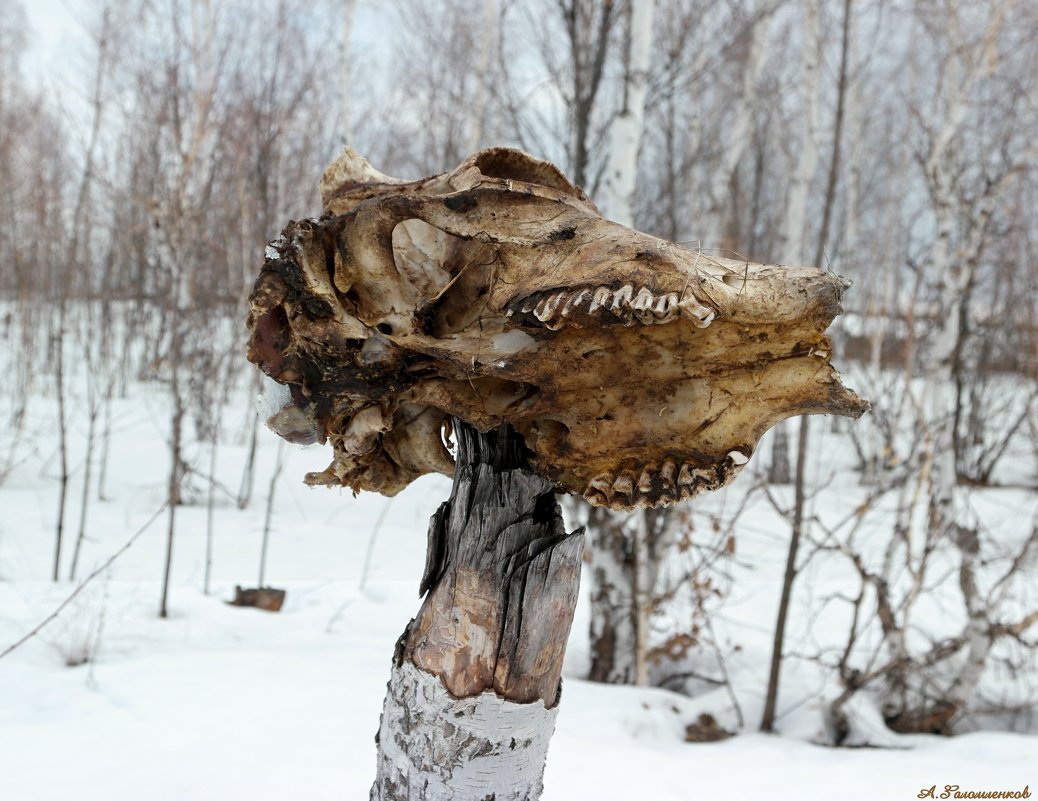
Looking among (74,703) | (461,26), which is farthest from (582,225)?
(461,26)

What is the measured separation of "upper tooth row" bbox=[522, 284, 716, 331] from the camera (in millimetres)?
978

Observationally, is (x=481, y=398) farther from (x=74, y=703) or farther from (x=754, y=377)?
(x=74, y=703)

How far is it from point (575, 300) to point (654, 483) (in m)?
0.37

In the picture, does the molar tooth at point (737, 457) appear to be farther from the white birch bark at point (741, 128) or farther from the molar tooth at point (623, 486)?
the white birch bark at point (741, 128)

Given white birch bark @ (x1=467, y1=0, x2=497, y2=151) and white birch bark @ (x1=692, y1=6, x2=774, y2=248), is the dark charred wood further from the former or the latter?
white birch bark @ (x1=467, y1=0, x2=497, y2=151)

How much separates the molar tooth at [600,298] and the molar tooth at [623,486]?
1.14 feet

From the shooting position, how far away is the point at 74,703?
9.21 feet

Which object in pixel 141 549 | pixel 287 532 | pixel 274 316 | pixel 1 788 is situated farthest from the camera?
pixel 287 532

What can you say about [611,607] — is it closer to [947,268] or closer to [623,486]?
[623,486]

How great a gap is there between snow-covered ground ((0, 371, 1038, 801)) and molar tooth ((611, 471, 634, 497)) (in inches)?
60.9

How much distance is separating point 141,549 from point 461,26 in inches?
322

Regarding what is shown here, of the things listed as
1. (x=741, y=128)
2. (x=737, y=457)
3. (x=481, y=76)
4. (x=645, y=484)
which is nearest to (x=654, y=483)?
(x=645, y=484)

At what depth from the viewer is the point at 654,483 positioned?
1236 millimetres

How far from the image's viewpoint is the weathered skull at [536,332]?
107 centimetres
